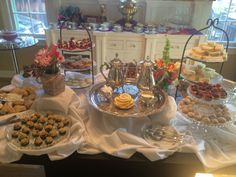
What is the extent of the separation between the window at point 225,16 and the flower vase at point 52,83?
2.70 m

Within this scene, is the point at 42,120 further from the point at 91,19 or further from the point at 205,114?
the point at 91,19

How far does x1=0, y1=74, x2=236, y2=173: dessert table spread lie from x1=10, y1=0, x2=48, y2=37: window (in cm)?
232

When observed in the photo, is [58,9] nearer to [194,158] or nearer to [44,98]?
[44,98]

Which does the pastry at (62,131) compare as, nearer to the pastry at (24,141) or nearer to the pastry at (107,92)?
the pastry at (24,141)

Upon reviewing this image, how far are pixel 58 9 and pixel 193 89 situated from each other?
7.83 ft

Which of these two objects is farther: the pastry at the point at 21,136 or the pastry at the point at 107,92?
the pastry at the point at 107,92

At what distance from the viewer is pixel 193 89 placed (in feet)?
3.96

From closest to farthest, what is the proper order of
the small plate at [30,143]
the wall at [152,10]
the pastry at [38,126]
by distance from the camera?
1. the small plate at [30,143]
2. the pastry at [38,126]
3. the wall at [152,10]

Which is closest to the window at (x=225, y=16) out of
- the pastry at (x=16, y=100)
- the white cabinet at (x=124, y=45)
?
the white cabinet at (x=124, y=45)

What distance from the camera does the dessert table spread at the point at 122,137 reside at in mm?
980

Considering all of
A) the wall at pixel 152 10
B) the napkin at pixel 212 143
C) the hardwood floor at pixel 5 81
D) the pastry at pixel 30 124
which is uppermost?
the wall at pixel 152 10

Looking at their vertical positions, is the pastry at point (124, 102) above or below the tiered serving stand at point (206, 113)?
above

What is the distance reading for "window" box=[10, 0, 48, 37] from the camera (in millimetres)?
3113

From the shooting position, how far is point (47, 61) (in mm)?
1152
